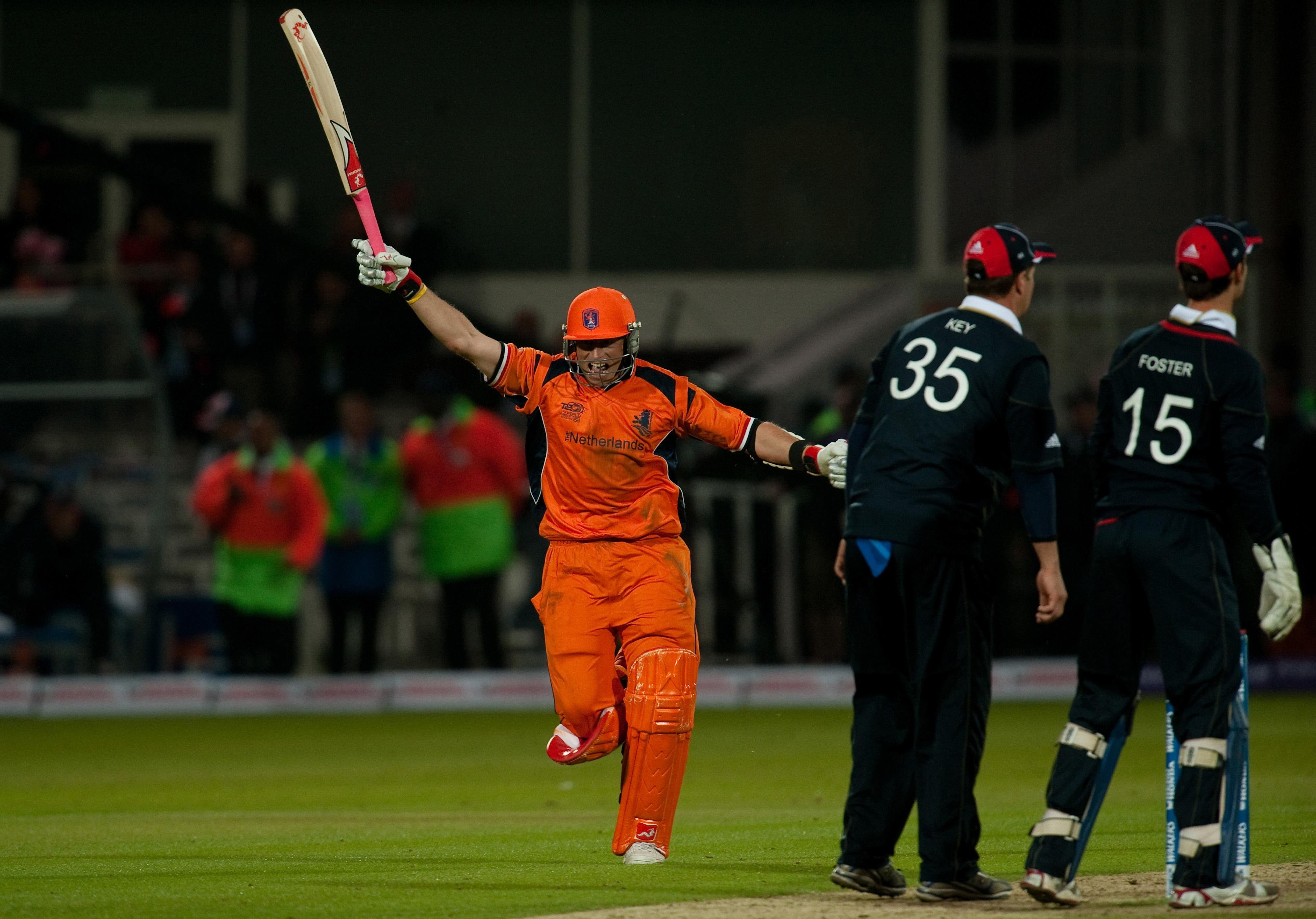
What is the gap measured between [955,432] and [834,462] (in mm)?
1129

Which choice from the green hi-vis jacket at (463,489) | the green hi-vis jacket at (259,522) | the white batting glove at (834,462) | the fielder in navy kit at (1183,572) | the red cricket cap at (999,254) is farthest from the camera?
the green hi-vis jacket at (463,489)

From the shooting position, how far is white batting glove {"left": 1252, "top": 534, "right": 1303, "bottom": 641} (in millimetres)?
6734

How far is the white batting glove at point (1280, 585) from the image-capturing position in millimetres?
6734

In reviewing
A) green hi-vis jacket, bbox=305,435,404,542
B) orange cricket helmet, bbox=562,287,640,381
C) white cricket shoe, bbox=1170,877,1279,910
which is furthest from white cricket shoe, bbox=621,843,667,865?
green hi-vis jacket, bbox=305,435,404,542

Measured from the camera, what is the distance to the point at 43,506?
16.1 metres

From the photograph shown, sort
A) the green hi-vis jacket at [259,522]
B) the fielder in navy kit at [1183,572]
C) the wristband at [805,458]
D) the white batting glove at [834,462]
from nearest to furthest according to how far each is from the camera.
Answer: the fielder in navy kit at [1183,572] < the white batting glove at [834,462] < the wristband at [805,458] < the green hi-vis jacket at [259,522]

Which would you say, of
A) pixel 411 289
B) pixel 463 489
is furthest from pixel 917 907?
pixel 463 489

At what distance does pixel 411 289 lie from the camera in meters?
8.23

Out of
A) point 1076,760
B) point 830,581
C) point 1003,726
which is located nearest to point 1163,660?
point 1076,760

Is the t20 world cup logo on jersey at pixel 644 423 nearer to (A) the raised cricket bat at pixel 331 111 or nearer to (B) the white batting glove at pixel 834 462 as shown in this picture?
(B) the white batting glove at pixel 834 462

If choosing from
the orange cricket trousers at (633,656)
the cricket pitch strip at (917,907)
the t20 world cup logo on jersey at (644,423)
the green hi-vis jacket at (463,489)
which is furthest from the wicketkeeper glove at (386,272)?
the green hi-vis jacket at (463,489)

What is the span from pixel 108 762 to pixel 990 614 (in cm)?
770

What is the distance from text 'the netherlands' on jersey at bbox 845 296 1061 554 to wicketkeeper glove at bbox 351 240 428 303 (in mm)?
2223

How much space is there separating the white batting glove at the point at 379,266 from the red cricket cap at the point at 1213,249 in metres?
3.08
